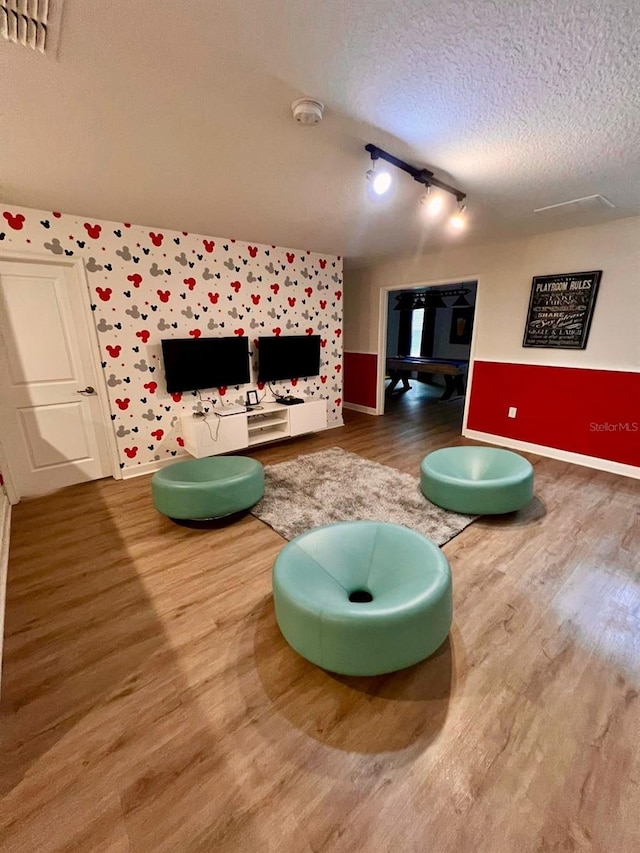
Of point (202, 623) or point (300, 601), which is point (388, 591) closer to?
point (300, 601)

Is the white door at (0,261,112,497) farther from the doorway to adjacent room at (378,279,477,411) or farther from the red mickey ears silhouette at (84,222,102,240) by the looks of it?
the doorway to adjacent room at (378,279,477,411)

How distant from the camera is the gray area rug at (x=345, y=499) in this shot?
264cm

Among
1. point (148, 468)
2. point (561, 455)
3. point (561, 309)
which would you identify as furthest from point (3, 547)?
point (561, 309)

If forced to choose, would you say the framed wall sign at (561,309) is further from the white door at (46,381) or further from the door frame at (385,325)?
the white door at (46,381)

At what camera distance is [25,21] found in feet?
3.70

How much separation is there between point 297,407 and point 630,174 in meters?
3.34

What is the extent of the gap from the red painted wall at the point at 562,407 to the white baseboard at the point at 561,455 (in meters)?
0.04

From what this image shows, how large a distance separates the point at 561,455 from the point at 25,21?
4.81m

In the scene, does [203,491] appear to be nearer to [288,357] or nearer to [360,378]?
[288,357]

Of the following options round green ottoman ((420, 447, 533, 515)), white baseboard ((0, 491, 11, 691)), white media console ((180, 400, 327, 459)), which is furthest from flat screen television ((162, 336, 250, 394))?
round green ottoman ((420, 447, 533, 515))

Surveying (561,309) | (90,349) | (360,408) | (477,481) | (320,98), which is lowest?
(360,408)

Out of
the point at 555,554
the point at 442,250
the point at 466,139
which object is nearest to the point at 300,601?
the point at 555,554

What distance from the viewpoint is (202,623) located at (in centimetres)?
181

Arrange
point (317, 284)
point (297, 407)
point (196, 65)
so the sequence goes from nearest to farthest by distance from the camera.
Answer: point (196, 65)
point (297, 407)
point (317, 284)
